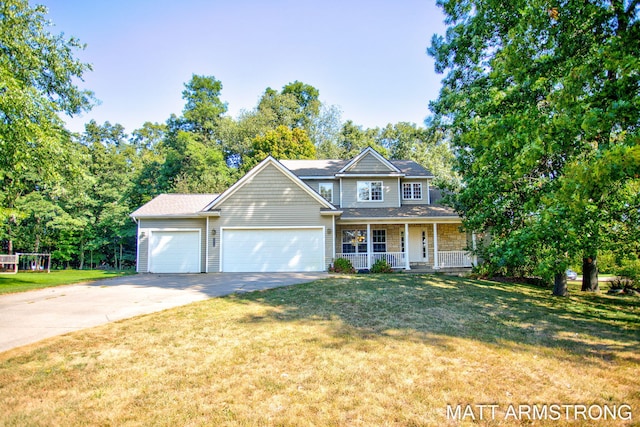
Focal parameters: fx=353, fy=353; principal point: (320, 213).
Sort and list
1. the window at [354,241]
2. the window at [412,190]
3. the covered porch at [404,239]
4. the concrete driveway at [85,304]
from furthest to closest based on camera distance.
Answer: the window at [412,190], the window at [354,241], the covered porch at [404,239], the concrete driveway at [85,304]

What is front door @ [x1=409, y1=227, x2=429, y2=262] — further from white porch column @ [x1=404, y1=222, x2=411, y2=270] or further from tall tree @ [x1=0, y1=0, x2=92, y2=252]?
tall tree @ [x1=0, y1=0, x2=92, y2=252]

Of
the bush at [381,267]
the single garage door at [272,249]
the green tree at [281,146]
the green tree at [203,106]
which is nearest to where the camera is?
the bush at [381,267]

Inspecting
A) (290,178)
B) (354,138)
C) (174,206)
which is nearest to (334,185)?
(290,178)

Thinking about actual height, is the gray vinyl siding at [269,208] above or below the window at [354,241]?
above

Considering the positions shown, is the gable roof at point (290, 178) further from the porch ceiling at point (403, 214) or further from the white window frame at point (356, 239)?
the white window frame at point (356, 239)

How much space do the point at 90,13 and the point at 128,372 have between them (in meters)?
14.2

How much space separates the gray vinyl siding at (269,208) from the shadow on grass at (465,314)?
5633 millimetres

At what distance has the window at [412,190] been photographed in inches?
808

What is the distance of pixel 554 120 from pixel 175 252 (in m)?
16.8

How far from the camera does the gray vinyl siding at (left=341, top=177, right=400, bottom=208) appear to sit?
779 inches

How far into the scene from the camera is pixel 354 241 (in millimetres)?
19578

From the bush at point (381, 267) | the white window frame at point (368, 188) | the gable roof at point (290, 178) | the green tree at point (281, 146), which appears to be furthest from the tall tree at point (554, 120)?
the green tree at point (281, 146)

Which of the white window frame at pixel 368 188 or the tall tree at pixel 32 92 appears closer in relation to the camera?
the tall tree at pixel 32 92

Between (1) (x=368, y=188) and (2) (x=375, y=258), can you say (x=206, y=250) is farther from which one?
(1) (x=368, y=188)
